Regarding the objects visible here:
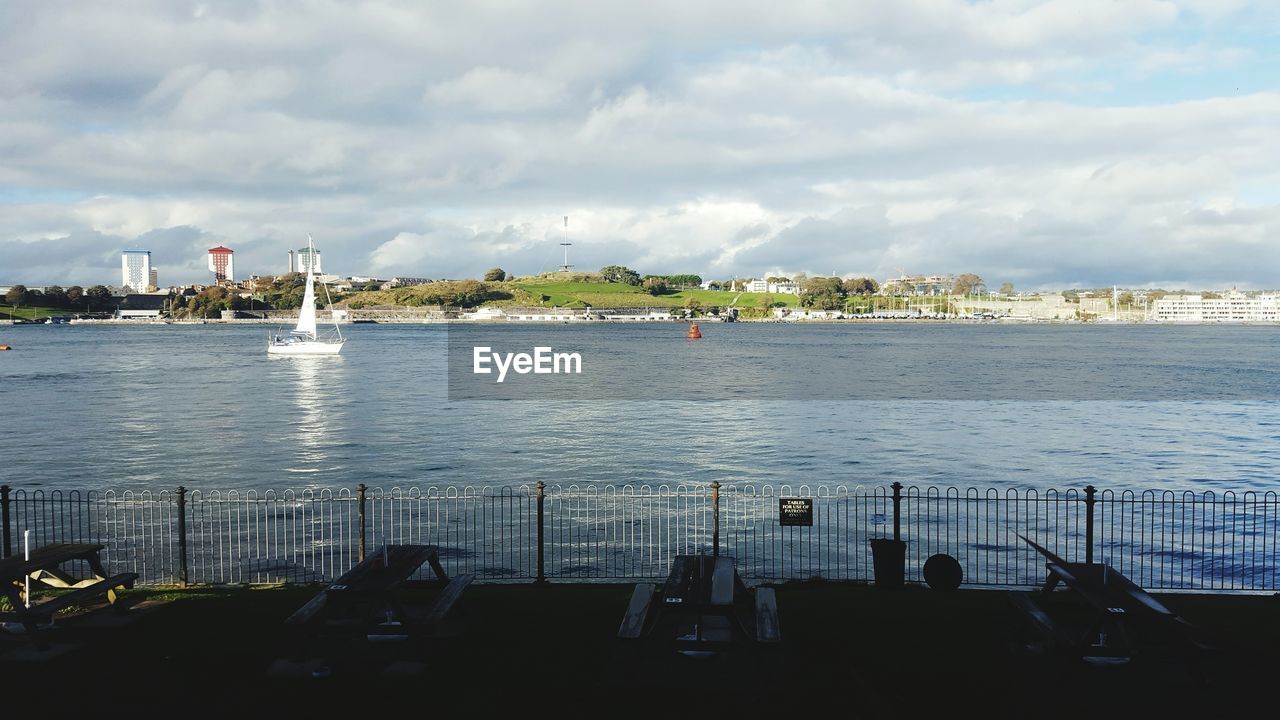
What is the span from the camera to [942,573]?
1312 cm

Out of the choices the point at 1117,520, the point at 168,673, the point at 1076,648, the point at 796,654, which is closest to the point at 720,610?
the point at 796,654

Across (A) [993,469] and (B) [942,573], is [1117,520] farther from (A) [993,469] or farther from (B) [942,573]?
(B) [942,573]

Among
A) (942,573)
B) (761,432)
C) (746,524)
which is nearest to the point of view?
(942,573)

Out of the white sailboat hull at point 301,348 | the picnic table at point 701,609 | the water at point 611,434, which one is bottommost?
the water at point 611,434

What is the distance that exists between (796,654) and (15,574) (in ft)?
26.2

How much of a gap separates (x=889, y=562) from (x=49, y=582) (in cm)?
1088

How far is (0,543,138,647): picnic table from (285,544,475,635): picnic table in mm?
2636

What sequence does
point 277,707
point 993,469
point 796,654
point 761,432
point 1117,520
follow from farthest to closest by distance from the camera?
point 761,432, point 993,469, point 1117,520, point 796,654, point 277,707

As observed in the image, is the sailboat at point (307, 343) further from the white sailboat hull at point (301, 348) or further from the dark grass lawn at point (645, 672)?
the dark grass lawn at point (645, 672)

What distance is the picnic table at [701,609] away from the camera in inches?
352

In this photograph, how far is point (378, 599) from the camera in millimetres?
9953

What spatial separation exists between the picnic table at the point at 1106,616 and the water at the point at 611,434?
21.6 metres

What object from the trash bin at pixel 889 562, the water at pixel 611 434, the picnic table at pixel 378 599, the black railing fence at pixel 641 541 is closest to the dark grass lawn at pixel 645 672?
the picnic table at pixel 378 599

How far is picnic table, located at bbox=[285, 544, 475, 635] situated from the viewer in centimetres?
Answer: 920
